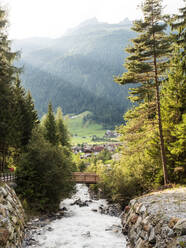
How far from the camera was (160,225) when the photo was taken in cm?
965

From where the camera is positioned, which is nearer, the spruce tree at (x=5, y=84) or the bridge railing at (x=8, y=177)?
the bridge railing at (x=8, y=177)

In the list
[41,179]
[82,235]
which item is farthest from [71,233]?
[41,179]

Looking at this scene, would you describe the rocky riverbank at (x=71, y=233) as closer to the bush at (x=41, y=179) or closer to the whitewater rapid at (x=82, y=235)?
the whitewater rapid at (x=82, y=235)

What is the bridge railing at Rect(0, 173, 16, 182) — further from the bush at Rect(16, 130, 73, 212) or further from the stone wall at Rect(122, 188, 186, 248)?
the stone wall at Rect(122, 188, 186, 248)

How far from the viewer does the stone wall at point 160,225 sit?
8344mm

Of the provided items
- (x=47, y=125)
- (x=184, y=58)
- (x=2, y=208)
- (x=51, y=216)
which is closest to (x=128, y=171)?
(x=51, y=216)

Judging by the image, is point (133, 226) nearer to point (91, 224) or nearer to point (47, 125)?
point (91, 224)

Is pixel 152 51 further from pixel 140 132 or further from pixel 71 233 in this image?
pixel 71 233

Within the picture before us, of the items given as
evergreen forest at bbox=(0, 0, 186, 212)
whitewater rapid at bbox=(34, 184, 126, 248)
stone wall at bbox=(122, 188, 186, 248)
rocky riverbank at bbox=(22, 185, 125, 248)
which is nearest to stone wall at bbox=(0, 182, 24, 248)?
rocky riverbank at bbox=(22, 185, 125, 248)

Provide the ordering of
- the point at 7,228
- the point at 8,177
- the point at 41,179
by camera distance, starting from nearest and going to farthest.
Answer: the point at 7,228 → the point at 8,177 → the point at 41,179

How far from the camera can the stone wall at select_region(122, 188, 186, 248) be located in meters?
8.34

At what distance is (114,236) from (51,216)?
8.87 meters

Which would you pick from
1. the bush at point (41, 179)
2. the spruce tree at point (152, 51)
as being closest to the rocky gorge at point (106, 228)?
the bush at point (41, 179)

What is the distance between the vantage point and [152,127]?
19188mm
